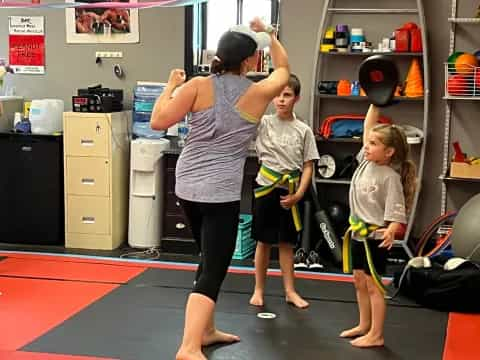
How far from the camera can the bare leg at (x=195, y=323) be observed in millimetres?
3229

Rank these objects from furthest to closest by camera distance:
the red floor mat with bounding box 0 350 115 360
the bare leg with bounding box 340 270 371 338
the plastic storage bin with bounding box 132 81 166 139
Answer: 1. the plastic storage bin with bounding box 132 81 166 139
2. the bare leg with bounding box 340 270 371 338
3. the red floor mat with bounding box 0 350 115 360

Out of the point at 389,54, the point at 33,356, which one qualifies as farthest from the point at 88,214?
the point at 389,54

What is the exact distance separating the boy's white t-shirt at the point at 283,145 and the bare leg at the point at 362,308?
2.68ft

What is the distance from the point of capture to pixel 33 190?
20.0 ft

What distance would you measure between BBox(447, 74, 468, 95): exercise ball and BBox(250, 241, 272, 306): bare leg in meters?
2.06

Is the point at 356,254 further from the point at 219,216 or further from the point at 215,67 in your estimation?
the point at 215,67

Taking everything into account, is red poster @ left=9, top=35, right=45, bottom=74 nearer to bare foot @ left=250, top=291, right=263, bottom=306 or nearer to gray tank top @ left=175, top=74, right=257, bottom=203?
bare foot @ left=250, top=291, right=263, bottom=306

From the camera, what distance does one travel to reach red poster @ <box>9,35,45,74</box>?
6.68 meters

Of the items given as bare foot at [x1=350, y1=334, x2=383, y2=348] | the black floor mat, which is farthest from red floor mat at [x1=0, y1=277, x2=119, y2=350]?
bare foot at [x1=350, y1=334, x2=383, y2=348]

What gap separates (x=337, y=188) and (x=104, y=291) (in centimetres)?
235

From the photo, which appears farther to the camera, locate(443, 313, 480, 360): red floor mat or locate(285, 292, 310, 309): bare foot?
locate(285, 292, 310, 309): bare foot

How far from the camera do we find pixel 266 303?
446 cm

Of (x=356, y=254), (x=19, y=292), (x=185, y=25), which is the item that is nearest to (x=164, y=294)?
(x=19, y=292)

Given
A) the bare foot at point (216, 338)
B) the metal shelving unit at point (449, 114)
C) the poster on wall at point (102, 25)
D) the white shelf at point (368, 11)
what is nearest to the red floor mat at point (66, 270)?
the bare foot at point (216, 338)
